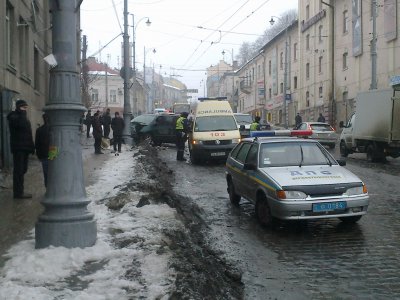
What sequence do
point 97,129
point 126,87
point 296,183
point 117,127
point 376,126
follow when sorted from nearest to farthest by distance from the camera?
point 296,183 → point 376,126 → point 97,129 → point 117,127 → point 126,87

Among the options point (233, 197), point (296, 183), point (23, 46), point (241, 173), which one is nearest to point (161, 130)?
point (23, 46)

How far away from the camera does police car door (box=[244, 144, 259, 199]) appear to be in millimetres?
9195

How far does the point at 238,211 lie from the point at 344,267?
13.1 feet

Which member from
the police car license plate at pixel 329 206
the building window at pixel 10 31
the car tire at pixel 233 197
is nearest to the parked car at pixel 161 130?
the building window at pixel 10 31

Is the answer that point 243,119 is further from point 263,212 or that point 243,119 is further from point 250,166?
point 263,212

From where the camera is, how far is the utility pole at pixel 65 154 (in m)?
5.84

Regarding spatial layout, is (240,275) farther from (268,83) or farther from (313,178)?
(268,83)

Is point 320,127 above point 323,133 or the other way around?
above

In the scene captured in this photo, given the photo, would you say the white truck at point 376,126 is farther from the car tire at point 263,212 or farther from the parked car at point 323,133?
the car tire at point 263,212

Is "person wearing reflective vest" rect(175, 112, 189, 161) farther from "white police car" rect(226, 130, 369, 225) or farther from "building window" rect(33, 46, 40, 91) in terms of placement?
"white police car" rect(226, 130, 369, 225)

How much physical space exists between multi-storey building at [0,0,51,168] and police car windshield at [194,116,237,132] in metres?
6.26

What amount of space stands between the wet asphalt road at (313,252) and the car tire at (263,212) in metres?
0.14

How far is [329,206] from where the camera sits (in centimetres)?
793

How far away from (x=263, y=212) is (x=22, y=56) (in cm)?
1231
